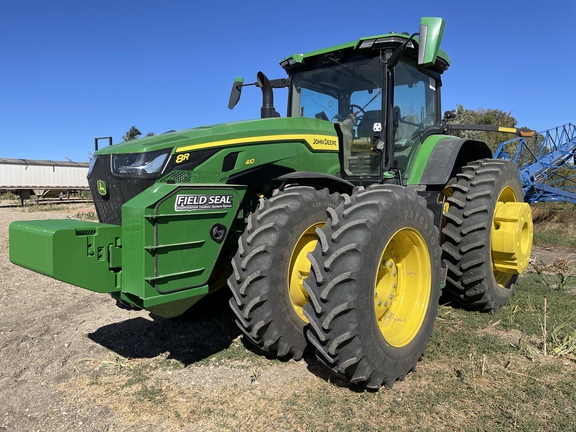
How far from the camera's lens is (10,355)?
3719mm

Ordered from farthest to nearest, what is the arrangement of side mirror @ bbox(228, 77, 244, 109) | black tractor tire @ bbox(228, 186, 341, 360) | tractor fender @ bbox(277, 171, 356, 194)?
side mirror @ bbox(228, 77, 244, 109), tractor fender @ bbox(277, 171, 356, 194), black tractor tire @ bbox(228, 186, 341, 360)

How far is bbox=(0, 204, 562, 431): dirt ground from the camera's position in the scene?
281cm

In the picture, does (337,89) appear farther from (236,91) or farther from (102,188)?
(102,188)

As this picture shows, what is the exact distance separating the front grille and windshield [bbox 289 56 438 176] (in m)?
1.96

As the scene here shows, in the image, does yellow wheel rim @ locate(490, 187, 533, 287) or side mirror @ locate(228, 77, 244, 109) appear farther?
side mirror @ locate(228, 77, 244, 109)

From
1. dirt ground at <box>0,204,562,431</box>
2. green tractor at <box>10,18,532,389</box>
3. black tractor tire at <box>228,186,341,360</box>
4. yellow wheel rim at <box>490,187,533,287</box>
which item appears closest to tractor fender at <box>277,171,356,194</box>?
green tractor at <box>10,18,532,389</box>

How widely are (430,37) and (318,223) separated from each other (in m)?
1.55

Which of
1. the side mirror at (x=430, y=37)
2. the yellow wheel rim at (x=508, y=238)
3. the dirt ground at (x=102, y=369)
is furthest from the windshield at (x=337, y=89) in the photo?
the dirt ground at (x=102, y=369)

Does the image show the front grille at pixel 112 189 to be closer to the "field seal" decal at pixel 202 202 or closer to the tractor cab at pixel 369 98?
the "field seal" decal at pixel 202 202

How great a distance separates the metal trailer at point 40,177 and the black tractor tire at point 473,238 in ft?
81.4

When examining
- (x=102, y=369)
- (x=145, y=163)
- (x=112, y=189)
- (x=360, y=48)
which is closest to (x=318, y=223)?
(x=145, y=163)

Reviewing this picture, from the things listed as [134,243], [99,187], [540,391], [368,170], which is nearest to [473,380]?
[540,391]

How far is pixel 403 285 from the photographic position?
3568 mm

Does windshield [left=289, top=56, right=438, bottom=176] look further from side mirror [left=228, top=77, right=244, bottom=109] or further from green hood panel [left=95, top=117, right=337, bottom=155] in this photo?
side mirror [left=228, top=77, right=244, bottom=109]
